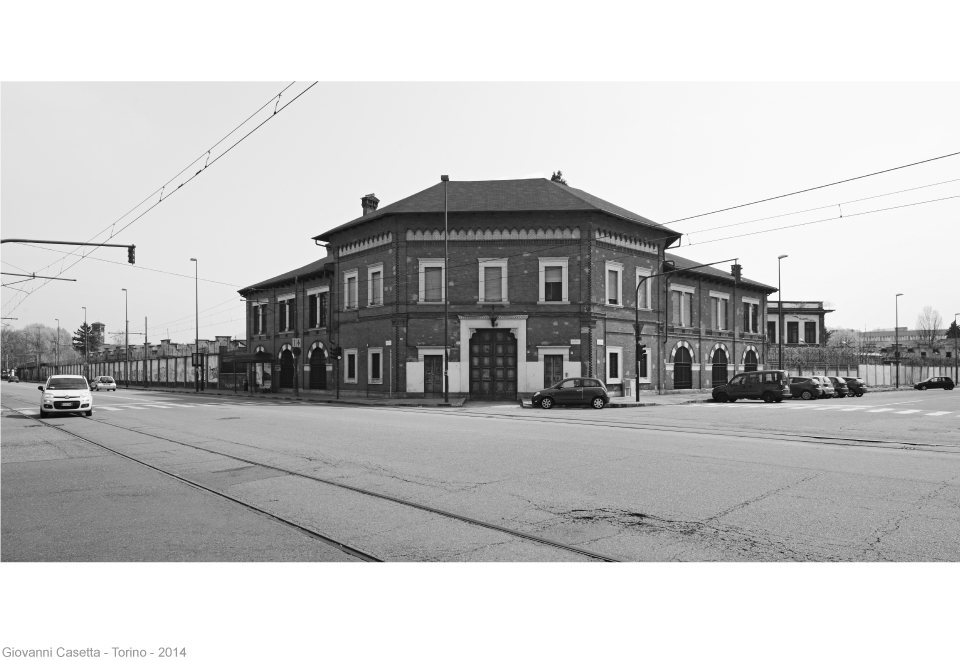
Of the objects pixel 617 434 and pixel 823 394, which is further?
pixel 823 394

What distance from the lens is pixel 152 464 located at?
A: 490 inches

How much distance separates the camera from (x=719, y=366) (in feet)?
154

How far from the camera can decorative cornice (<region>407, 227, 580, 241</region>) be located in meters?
34.6

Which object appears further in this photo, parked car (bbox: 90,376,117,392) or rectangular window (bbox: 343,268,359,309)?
parked car (bbox: 90,376,117,392)

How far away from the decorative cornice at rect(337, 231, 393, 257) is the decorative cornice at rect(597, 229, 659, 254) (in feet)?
38.8

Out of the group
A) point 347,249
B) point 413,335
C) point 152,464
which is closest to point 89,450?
point 152,464

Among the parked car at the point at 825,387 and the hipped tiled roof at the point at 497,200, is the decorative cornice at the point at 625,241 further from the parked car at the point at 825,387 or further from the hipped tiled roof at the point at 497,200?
the parked car at the point at 825,387

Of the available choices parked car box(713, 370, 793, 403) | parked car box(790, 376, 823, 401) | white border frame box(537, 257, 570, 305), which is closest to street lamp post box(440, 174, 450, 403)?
white border frame box(537, 257, 570, 305)

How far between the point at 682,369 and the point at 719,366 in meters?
5.76

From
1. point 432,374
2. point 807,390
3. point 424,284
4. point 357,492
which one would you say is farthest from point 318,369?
point 357,492

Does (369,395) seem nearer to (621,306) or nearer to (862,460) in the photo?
(621,306)

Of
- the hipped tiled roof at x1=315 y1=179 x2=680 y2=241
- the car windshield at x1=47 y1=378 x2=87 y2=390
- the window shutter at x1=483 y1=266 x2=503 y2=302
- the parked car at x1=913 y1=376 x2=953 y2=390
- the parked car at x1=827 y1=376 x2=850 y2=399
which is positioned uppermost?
the hipped tiled roof at x1=315 y1=179 x2=680 y2=241

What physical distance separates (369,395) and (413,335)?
16.2ft

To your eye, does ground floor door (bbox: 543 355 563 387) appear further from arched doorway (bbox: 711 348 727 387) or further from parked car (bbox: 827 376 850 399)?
parked car (bbox: 827 376 850 399)
